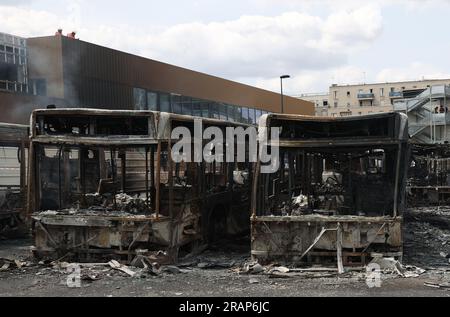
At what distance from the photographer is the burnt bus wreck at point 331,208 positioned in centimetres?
849

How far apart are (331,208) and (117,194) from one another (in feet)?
13.6

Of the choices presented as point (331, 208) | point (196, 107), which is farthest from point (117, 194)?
point (196, 107)

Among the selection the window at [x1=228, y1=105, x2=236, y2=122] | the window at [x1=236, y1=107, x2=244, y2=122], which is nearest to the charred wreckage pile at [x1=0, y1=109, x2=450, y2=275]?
the window at [x1=228, y1=105, x2=236, y2=122]

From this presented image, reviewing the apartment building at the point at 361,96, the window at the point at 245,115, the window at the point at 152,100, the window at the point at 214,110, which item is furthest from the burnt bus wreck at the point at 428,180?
the apartment building at the point at 361,96

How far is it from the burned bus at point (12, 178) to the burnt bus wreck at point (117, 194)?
1.70 metres

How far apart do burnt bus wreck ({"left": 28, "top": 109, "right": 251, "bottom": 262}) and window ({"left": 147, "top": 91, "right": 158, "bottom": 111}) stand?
15933 millimetres

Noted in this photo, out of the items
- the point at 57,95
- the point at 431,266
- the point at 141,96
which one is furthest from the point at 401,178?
the point at 141,96

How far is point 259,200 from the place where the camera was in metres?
9.04

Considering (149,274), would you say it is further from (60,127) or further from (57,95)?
(57,95)

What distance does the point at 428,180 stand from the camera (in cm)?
2352

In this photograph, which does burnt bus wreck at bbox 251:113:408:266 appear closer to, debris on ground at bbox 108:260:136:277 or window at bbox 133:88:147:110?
debris on ground at bbox 108:260:136:277

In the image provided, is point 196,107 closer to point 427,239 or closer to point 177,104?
point 177,104

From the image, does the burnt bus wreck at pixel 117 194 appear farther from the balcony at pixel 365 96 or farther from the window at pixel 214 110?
the balcony at pixel 365 96

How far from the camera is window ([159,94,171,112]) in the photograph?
27781 millimetres
